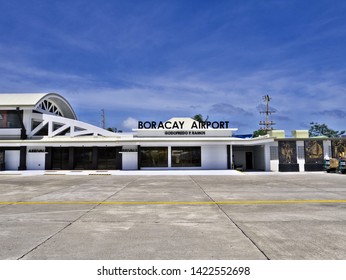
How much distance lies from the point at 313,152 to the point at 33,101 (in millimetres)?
35282

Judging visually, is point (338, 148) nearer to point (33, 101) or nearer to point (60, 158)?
point (60, 158)

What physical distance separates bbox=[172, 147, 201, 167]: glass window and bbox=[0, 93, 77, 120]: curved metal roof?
1916 cm

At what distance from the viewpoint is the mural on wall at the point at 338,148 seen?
3122 cm

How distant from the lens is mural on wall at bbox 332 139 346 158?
102ft

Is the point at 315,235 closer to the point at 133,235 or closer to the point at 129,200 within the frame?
the point at 133,235

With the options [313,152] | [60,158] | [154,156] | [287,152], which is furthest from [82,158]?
[313,152]

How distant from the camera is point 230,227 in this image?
7059mm

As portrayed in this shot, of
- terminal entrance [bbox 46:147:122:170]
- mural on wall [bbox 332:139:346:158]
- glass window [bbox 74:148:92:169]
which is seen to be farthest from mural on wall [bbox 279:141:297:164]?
glass window [bbox 74:148:92:169]

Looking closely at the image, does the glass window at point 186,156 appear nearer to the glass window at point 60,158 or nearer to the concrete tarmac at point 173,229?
the glass window at point 60,158

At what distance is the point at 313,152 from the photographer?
3117 cm

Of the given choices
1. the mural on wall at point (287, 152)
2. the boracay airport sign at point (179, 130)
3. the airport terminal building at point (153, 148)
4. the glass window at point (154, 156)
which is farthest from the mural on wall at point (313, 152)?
the glass window at point (154, 156)

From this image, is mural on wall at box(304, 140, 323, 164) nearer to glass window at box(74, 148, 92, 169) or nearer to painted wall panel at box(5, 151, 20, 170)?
glass window at box(74, 148, 92, 169)

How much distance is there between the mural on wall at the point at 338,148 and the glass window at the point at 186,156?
50.5 ft
